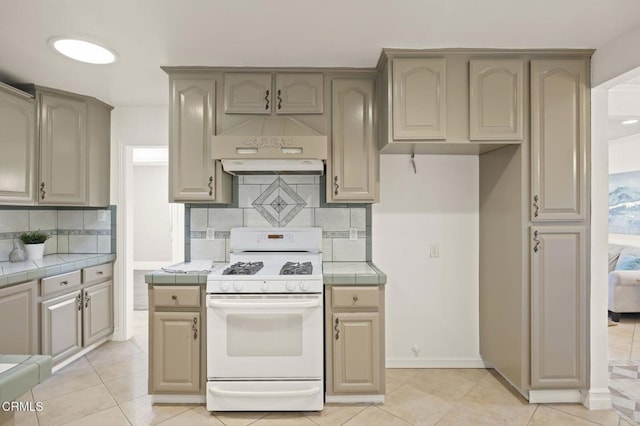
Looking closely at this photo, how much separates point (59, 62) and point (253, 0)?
1626 mm

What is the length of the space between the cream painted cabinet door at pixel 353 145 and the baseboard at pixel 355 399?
1.34 meters

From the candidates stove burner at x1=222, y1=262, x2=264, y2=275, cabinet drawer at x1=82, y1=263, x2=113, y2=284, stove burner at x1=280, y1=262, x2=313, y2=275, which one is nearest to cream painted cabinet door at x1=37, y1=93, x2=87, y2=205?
cabinet drawer at x1=82, y1=263, x2=113, y2=284

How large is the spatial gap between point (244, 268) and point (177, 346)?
0.65 meters

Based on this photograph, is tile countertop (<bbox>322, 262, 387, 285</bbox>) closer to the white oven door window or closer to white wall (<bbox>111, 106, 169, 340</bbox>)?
the white oven door window

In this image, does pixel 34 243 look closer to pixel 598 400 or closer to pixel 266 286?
pixel 266 286

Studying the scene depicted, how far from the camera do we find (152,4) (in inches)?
69.4

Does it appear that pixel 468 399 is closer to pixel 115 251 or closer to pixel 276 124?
pixel 276 124

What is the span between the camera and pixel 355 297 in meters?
2.26

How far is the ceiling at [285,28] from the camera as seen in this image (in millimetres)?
1779

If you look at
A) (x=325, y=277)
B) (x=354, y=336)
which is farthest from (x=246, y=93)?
(x=354, y=336)

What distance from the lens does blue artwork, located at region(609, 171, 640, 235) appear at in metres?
4.78

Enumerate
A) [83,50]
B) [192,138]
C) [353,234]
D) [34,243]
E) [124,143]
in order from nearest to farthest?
[83,50] < [192,138] < [353,234] < [34,243] < [124,143]

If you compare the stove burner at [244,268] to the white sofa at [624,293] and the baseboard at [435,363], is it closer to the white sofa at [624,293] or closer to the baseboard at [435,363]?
the baseboard at [435,363]

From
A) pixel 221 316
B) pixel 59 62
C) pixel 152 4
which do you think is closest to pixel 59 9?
pixel 152 4
